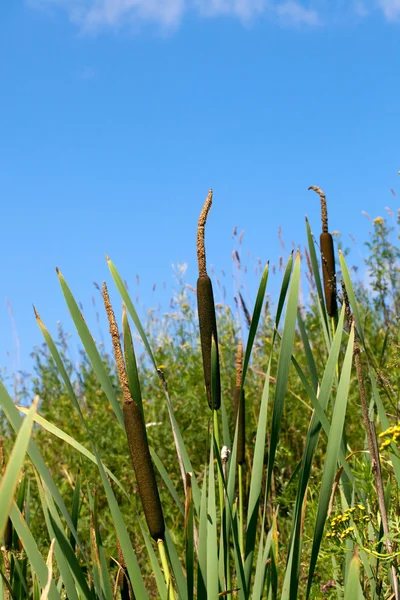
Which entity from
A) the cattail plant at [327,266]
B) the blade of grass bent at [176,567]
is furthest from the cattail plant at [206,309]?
the cattail plant at [327,266]

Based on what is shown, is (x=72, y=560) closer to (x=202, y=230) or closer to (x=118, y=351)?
(x=118, y=351)

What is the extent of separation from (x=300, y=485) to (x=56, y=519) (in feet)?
1.29

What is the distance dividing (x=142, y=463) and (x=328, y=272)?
84cm

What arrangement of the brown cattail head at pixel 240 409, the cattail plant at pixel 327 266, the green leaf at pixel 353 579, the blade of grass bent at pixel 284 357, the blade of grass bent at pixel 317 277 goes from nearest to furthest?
1. the green leaf at pixel 353 579
2. the blade of grass bent at pixel 284 357
3. the brown cattail head at pixel 240 409
4. the blade of grass bent at pixel 317 277
5. the cattail plant at pixel 327 266

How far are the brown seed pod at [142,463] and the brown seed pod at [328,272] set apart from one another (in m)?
0.79

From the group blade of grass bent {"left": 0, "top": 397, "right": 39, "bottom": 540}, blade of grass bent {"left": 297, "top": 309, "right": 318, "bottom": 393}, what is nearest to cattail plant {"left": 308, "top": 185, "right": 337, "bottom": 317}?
blade of grass bent {"left": 297, "top": 309, "right": 318, "bottom": 393}

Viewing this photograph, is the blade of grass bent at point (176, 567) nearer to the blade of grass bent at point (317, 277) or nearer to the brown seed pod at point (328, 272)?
the blade of grass bent at point (317, 277)

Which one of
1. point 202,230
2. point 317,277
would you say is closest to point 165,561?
point 202,230

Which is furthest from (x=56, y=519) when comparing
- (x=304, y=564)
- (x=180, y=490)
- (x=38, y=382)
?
(x=38, y=382)

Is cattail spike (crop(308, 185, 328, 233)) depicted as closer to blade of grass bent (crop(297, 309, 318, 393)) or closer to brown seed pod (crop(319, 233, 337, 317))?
brown seed pod (crop(319, 233, 337, 317))

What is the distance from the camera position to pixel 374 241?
5.27m

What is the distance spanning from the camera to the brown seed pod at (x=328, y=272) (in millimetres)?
1684

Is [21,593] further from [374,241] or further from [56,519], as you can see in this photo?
[374,241]

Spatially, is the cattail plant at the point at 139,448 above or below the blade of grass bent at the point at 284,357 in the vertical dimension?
below
